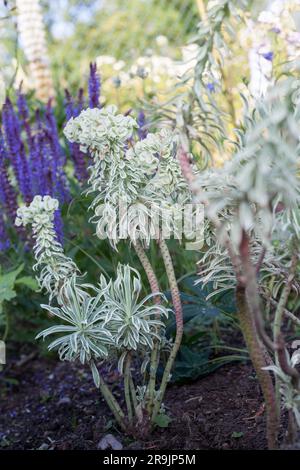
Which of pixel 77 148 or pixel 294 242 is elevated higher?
pixel 77 148

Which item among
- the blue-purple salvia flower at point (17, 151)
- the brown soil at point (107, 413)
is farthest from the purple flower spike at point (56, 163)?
the brown soil at point (107, 413)

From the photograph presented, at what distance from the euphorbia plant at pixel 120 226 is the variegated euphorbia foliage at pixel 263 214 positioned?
158 millimetres

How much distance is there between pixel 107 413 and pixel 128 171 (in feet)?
2.76

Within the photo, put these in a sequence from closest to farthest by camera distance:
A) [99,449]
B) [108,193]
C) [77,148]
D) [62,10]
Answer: [108,193]
[99,449]
[77,148]
[62,10]

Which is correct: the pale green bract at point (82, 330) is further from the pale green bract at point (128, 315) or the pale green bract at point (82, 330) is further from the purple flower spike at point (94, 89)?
the purple flower spike at point (94, 89)

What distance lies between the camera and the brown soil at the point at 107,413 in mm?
1903

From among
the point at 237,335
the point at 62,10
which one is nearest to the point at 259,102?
the point at 237,335

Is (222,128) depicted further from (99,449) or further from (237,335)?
(237,335)

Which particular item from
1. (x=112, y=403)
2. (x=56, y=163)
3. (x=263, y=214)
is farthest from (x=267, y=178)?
(x=56, y=163)

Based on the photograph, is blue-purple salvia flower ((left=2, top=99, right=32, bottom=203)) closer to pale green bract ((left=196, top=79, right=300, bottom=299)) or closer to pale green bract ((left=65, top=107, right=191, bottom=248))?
pale green bract ((left=65, top=107, right=191, bottom=248))

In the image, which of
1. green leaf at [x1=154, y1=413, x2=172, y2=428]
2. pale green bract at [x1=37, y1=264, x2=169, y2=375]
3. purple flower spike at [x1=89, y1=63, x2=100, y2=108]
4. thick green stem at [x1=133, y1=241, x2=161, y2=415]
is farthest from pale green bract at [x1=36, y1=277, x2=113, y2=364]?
purple flower spike at [x1=89, y1=63, x2=100, y2=108]

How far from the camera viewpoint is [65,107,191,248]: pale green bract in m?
1.76

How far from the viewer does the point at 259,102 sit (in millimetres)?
1717
